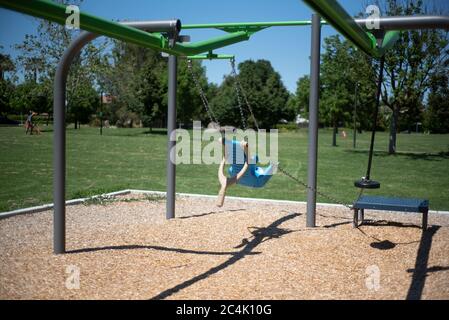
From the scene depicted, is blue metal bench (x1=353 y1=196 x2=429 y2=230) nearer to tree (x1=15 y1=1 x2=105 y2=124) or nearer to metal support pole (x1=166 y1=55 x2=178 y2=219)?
metal support pole (x1=166 y1=55 x2=178 y2=219)

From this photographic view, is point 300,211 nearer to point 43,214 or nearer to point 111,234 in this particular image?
point 111,234

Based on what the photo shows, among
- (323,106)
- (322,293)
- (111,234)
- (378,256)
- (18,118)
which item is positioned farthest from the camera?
(18,118)

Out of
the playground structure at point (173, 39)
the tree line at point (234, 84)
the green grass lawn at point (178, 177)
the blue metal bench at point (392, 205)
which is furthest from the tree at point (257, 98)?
the blue metal bench at point (392, 205)

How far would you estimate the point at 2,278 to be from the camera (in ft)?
13.9

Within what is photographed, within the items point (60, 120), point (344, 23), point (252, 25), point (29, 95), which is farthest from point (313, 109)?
point (29, 95)

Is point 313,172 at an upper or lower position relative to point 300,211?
upper

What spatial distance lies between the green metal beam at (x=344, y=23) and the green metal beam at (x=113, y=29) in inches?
66.8

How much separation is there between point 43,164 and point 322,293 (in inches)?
501

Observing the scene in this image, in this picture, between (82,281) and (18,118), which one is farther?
(18,118)

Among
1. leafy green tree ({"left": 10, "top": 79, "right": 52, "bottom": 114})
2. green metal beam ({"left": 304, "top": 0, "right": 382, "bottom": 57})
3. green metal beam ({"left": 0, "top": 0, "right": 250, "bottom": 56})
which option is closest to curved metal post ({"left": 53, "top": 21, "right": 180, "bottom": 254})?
green metal beam ({"left": 0, "top": 0, "right": 250, "bottom": 56})

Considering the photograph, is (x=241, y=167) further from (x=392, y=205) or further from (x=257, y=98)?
(x=257, y=98)

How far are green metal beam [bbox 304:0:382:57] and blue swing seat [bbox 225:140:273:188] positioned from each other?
2.04 meters

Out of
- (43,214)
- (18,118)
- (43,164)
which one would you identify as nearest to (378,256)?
(43,214)

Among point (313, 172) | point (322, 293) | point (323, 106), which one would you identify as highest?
point (323, 106)
